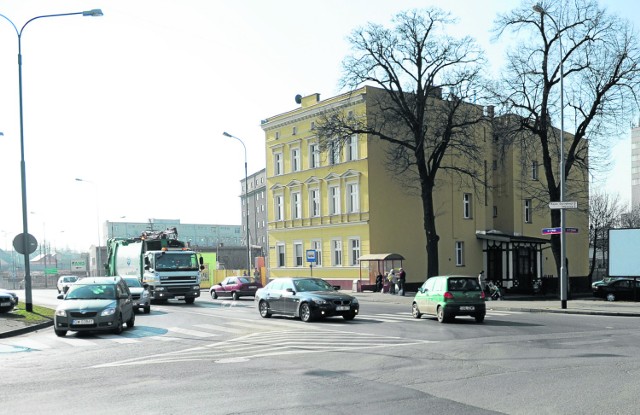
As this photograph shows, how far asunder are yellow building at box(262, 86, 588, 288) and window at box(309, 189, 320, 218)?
0.28ft

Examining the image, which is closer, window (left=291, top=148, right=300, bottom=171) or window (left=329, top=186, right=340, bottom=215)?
window (left=329, top=186, right=340, bottom=215)

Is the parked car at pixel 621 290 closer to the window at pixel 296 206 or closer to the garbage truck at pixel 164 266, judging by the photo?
the garbage truck at pixel 164 266

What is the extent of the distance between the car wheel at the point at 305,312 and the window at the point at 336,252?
95.7ft

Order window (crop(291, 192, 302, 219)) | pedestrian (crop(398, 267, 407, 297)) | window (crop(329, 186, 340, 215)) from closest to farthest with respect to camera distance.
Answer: pedestrian (crop(398, 267, 407, 297)) → window (crop(329, 186, 340, 215)) → window (crop(291, 192, 302, 219))

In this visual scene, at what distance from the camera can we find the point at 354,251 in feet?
167

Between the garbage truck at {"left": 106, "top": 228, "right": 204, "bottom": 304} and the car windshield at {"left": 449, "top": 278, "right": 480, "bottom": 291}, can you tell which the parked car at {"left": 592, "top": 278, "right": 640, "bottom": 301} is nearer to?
the car windshield at {"left": 449, "top": 278, "right": 480, "bottom": 291}

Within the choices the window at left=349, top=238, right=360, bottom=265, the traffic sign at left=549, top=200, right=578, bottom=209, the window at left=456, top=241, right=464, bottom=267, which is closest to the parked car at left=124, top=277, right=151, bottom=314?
the traffic sign at left=549, top=200, right=578, bottom=209

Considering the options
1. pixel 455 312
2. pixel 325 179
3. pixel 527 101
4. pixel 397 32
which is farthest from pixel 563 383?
pixel 325 179

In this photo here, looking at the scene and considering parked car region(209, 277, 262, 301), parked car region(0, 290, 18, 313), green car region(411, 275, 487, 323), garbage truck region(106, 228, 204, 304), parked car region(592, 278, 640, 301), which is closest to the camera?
green car region(411, 275, 487, 323)

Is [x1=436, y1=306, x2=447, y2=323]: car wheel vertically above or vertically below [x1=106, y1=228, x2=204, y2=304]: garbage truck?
below

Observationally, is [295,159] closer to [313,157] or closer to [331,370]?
[313,157]

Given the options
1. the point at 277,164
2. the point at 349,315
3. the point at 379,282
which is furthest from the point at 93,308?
the point at 277,164

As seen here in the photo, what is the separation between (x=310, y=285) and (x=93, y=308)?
7531 millimetres

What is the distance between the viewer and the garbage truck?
35438 mm
